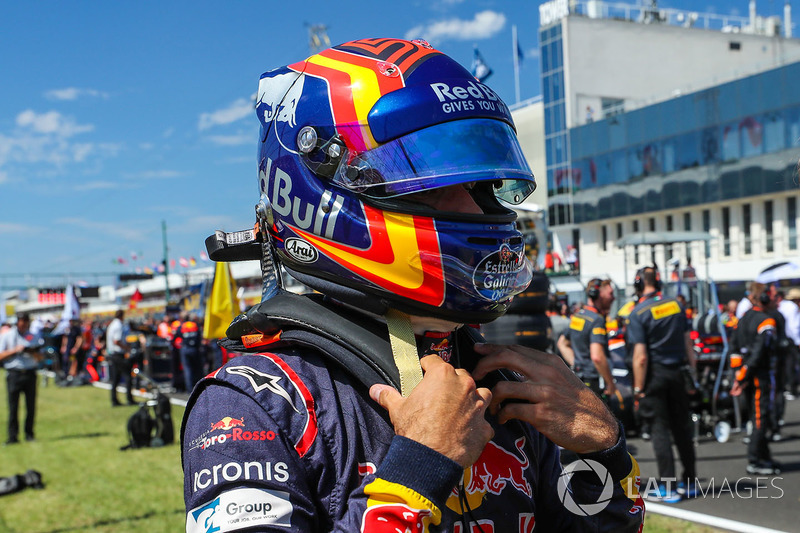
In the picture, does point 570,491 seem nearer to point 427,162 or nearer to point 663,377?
point 427,162

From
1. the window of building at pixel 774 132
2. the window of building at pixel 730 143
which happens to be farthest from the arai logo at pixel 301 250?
the window of building at pixel 730 143

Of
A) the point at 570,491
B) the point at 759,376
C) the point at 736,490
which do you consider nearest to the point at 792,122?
the point at 759,376

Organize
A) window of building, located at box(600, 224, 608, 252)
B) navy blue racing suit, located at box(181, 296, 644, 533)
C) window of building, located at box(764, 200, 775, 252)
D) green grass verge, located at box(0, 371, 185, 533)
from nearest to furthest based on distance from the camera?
navy blue racing suit, located at box(181, 296, 644, 533) → green grass verge, located at box(0, 371, 185, 533) → window of building, located at box(764, 200, 775, 252) → window of building, located at box(600, 224, 608, 252)

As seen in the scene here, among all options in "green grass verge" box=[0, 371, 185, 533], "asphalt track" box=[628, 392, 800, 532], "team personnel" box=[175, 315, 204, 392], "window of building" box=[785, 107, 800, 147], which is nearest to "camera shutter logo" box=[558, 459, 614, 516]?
"asphalt track" box=[628, 392, 800, 532]

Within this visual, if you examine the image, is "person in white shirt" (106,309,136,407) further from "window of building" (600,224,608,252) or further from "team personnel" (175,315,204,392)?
"window of building" (600,224,608,252)

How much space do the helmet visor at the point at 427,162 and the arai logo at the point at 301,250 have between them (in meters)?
0.15

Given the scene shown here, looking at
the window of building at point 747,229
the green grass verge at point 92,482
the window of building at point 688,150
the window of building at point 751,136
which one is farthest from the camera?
the window of building at point 688,150

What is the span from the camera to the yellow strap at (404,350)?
1336 mm

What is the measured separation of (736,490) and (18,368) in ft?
31.1

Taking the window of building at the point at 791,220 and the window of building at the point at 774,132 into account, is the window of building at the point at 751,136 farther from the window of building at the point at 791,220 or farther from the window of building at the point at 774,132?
the window of building at the point at 791,220

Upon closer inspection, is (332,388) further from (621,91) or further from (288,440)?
(621,91)

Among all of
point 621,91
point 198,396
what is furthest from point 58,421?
point 621,91

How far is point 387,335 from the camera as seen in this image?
1.45 m

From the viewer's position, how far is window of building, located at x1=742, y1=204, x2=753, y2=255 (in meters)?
35.3
